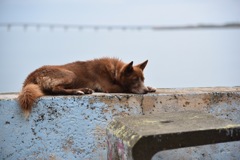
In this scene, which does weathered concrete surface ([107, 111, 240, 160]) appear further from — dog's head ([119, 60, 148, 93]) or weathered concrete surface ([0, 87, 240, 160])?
dog's head ([119, 60, 148, 93])

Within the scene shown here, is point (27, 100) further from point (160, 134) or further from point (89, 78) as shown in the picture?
point (160, 134)

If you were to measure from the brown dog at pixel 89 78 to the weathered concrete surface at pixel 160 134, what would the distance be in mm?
1192

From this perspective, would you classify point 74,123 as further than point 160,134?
Yes

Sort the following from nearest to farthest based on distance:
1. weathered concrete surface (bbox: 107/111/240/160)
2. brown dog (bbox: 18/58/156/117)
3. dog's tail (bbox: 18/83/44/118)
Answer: weathered concrete surface (bbox: 107/111/240/160), dog's tail (bbox: 18/83/44/118), brown dog (bbox: 18/58/156/117)

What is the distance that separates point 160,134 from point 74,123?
4.24 ft

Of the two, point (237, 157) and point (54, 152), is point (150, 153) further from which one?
point (237, 157)

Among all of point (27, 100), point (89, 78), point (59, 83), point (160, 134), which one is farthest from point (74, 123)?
point (160, 134)

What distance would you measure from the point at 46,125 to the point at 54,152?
0.80 feet

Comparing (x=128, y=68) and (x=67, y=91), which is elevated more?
(x=128, y=68)

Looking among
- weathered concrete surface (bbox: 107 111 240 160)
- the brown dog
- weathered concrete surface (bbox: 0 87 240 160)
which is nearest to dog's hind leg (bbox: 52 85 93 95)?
the brown dog

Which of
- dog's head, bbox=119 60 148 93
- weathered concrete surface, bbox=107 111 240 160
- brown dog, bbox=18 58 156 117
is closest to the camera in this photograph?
weathered concrete surface, bbox=107 111 240 160

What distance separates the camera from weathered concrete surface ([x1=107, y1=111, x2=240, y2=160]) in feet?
5.99

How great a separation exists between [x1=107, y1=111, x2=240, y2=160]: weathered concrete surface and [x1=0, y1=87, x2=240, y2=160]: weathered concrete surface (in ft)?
2.51

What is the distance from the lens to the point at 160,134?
5.99 ft
